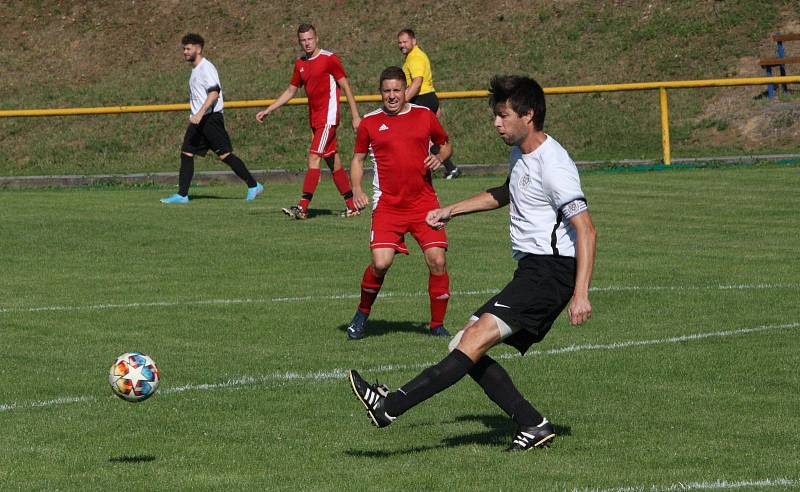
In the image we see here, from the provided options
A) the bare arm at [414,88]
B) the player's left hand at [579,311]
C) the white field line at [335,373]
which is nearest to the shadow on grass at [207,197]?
the bare arm at [414,88]

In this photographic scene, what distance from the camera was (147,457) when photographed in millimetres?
7090

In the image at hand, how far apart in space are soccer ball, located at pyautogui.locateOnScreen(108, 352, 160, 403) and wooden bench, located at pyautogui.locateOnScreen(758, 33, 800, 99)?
23.8 metres

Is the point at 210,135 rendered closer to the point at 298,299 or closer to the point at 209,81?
the point at 209,81

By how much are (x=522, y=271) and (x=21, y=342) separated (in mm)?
4886

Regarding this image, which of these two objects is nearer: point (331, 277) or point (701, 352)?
point (701, 352)

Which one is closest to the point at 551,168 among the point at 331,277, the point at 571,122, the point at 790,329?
the point at 790,329

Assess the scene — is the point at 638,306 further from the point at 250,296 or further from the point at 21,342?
the point at 21,342

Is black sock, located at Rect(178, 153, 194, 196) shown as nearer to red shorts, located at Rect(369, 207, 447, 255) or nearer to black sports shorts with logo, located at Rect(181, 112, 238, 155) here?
black sports shorts with logo, located at Rect(181, 112, 238, 155)

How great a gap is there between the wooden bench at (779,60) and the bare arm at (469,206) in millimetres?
22838

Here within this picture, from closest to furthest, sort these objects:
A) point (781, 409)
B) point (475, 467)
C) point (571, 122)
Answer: point (475, 467)
point (781, 409)
point (571, 122)

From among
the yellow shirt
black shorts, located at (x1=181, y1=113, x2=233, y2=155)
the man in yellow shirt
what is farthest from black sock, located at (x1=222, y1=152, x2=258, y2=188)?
the yellow shirt

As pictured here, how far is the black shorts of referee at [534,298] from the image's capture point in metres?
6.99

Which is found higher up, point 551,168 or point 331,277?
point 551,168

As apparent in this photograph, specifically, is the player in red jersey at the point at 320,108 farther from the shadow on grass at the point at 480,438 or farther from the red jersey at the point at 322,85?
the shadow on grass at the point at 480,438
